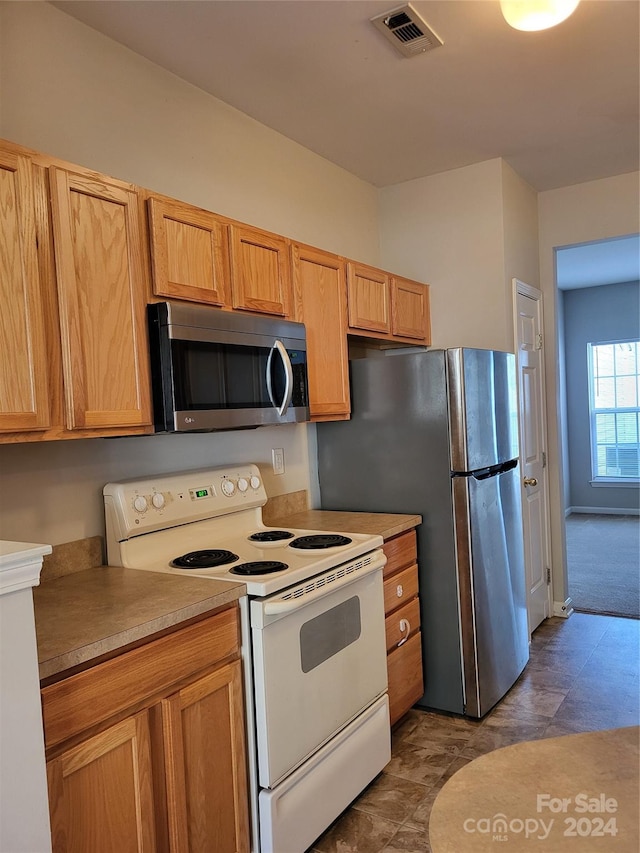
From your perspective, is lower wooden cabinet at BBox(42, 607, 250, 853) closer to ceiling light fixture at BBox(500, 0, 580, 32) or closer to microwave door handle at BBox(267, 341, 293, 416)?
microwave door handle at BBox(267, 341, 293, 416)

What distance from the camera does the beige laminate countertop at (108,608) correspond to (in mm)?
1362

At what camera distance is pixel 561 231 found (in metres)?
3.97

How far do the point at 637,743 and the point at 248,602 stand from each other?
113 centimetres

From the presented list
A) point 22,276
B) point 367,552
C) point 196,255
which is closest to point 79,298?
point 22,276

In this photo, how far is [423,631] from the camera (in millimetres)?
2877

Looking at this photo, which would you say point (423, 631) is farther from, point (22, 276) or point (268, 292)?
point (22, 276)

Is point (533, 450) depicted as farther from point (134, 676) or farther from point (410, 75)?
point (134, 676)

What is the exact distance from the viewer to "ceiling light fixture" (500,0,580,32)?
180 centimetres

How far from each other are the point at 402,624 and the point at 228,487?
94 cm

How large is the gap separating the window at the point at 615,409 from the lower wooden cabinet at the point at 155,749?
6780 mm

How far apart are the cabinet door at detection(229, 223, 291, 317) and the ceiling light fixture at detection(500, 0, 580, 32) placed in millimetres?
1045

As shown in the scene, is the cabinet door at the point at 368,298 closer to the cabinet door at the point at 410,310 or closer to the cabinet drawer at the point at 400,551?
the cabinet door at the point at 410,310

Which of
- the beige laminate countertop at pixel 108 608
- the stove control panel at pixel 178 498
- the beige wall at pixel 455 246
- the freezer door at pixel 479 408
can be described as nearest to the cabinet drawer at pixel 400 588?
the freezer door at pixel 479 408

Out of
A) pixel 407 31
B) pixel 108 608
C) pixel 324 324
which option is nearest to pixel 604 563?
pixel 324 324
